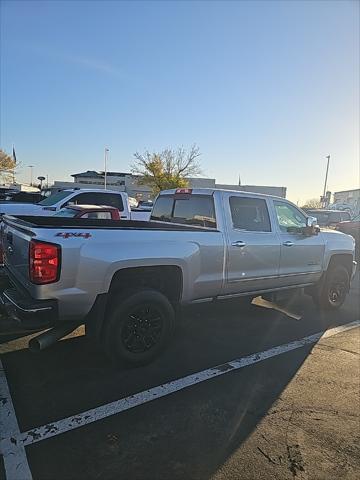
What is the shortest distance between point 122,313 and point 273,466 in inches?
75.9

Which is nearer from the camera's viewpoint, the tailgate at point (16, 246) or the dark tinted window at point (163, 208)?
the tailgate at point (16, 246)

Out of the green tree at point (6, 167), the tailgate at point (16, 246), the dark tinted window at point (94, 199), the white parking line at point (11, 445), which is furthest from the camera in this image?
the green tree at point (6, 167)

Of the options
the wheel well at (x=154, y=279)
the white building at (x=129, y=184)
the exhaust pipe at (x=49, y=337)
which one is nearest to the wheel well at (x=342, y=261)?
the wheel well at (x=154, y=279)

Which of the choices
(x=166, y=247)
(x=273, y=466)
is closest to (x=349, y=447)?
(x=273, y=466)

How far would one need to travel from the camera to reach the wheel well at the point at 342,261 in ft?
22.5

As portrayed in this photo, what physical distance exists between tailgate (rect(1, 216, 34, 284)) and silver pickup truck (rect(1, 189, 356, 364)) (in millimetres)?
12

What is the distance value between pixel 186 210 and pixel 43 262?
2.74 metres

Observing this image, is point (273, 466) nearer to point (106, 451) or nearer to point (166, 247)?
point (106, 451)

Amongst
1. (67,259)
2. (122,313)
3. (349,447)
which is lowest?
(349,447)

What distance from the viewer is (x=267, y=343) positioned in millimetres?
5094

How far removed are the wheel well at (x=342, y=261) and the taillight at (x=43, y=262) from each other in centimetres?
512

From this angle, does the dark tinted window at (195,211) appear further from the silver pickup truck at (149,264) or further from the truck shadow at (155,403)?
the truck shadow at (155,403)

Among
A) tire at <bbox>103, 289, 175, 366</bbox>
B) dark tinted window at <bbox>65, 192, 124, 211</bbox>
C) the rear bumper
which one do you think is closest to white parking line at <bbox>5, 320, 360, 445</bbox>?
tire at <bbox>103, 289, 175, 366</bbox>

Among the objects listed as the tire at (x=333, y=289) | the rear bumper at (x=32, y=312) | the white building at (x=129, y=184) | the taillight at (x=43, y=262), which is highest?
the white building at (x=129, y=184)
